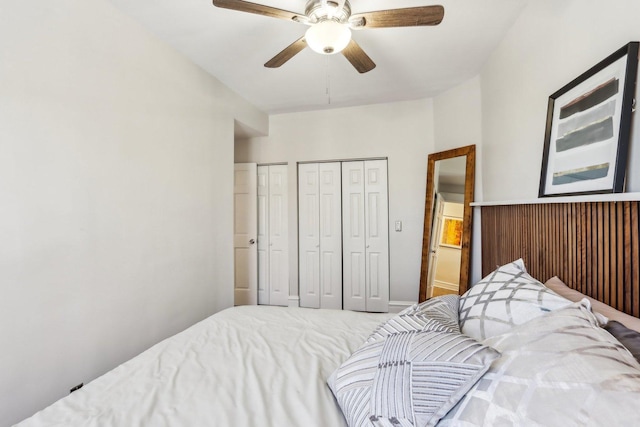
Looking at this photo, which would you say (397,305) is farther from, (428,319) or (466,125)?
(428,319)

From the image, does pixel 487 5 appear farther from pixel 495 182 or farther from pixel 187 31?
pixel 187 31

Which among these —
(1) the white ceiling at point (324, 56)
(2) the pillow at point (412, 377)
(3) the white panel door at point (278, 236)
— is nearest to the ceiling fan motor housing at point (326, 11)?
(1) the white ceiling at point (324, 56)

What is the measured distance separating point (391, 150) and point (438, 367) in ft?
10.4

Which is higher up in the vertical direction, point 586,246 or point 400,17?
point 400,17

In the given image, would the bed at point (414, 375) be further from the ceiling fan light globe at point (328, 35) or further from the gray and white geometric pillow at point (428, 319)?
the ceiling fan light globe at point (328, 35)

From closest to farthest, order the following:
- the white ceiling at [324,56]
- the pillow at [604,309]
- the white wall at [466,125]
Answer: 1. the pillow at [604,309]
2. the white ceiling at [324,56]
3. the white wall at [466,125]

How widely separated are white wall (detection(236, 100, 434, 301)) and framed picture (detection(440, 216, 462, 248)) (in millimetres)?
384

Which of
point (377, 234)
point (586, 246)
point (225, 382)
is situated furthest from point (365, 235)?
point (225, 382)

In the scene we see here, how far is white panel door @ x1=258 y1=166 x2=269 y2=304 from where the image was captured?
401 cm

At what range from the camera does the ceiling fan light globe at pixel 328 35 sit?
1.58 m

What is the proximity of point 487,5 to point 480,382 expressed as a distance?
2.25 m

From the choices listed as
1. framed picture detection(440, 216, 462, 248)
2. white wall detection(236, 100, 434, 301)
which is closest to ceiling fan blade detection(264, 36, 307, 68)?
white wall detection(236, 100, 434, 301)

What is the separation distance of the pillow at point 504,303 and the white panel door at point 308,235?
2720 mm

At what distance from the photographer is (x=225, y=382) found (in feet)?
3.48
